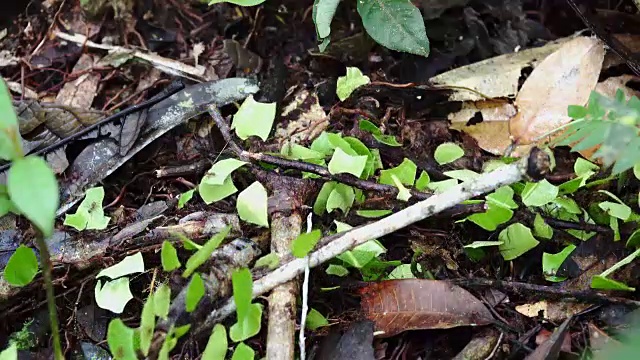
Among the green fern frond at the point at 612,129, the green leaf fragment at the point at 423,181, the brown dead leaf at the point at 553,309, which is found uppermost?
the green fern frond at the point at 612,129

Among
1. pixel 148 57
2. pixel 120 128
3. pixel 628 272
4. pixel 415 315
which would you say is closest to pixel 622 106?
pixel 628 272

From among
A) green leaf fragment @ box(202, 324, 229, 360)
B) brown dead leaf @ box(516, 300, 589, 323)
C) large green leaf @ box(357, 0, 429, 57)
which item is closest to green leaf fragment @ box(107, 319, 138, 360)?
green leaf fragment @ box(202, 324, 229, 360)

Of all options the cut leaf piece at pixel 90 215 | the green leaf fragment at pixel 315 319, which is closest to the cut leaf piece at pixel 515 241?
the green leaf fragment at pixel 315 319

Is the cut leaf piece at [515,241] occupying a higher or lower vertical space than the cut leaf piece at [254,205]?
lower

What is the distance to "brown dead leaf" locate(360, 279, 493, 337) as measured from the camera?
127 cm

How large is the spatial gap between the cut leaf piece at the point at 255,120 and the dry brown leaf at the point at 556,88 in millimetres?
607

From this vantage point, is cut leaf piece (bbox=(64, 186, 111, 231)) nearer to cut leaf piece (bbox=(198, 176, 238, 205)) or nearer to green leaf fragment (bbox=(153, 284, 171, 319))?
cut leaf piece (bbox=(198, 176, 238, 205))

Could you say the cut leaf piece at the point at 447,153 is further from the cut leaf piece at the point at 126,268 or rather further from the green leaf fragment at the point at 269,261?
the cut leaf piece at the point at 126,268

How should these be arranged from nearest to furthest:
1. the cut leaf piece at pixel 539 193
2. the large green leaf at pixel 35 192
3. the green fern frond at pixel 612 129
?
the large green leaf at pixel 35 192, the green fern frond at pixel 612 129, the cut leaf piece at pixel 539 193

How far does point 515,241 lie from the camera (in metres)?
1.37

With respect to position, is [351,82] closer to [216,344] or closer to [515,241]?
[515,241]

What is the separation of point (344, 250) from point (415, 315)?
0.19 m

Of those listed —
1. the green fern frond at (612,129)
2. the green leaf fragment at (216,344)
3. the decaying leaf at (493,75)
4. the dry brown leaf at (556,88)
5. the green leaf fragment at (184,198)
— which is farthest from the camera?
the decaying leaf at (493,75)

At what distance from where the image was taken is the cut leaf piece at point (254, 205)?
4.46 feet
